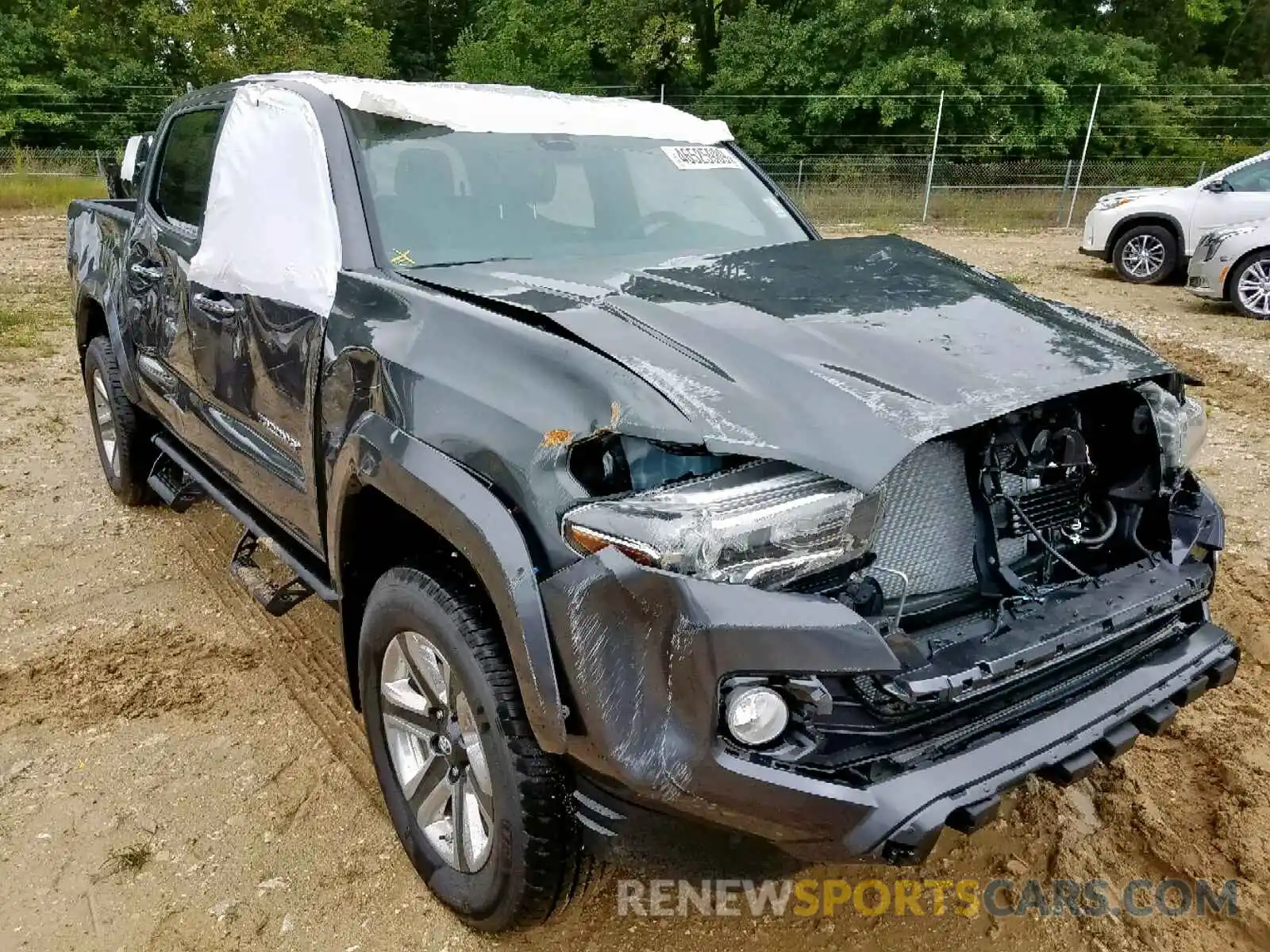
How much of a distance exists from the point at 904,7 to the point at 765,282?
23.7 metres

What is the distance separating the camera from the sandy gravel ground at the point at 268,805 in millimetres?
2330

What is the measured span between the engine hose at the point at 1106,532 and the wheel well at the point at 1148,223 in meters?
11.1

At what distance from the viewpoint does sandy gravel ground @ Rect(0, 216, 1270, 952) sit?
2330 millimetres

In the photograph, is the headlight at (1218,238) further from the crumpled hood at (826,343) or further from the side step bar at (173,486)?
the side step bar at (173,486)

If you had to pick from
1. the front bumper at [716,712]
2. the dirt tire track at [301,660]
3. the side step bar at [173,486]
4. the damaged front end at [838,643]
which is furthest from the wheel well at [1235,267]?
the front bumper at [716,712]

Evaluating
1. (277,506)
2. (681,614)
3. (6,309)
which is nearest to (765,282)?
(681,614)

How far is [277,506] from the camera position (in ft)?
10.2

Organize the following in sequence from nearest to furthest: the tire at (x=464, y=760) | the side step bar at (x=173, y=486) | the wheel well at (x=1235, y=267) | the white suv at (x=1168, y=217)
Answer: the tire at (x=464, y=760) < the side step bar at (x=173, y=486) < the wheel well at (x=1235, y=267) < the white suv at (x=1168, y=217)

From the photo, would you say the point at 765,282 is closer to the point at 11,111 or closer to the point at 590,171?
the point at 590,171

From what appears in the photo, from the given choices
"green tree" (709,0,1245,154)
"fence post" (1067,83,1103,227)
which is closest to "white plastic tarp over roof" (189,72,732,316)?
"fence post" (1067,83,1103,227)

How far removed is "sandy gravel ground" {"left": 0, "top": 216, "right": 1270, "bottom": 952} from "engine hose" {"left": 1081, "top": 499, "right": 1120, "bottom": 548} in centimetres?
79

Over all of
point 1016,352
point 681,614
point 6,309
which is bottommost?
point 6,309

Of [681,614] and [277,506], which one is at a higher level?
[681,614]

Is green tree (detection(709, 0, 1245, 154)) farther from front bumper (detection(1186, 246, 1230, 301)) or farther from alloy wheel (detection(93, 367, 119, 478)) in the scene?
alloy wheel (detection(93, 367, 119, 478))
